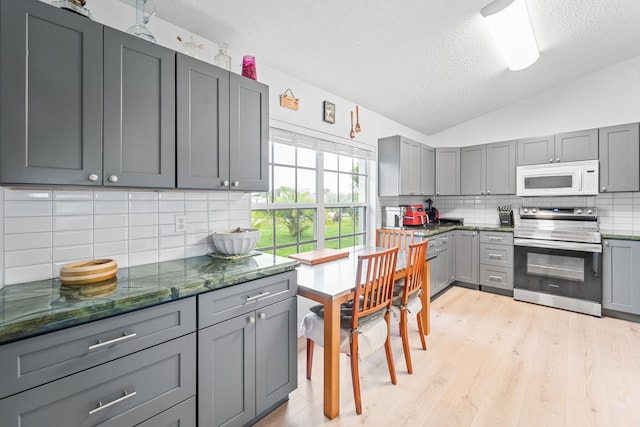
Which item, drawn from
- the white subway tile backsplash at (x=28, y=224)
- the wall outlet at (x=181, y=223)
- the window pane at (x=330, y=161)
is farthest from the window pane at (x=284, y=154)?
the white subway tile backsplash at (x=28, y=224)

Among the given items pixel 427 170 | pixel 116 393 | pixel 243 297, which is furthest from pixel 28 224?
pixel 427 170

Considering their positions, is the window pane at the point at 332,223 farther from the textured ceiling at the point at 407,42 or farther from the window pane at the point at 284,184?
the textured ceiling at the point at 407,42

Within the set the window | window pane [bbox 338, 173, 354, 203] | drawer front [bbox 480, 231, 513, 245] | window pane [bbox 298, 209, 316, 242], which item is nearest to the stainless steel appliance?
the window

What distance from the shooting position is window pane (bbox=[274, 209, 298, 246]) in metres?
2.71

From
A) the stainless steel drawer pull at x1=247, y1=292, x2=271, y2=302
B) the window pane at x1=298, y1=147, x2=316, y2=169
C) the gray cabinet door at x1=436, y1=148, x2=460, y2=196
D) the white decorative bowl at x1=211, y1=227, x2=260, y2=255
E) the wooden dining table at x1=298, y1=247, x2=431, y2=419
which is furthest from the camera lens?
the gray cabinet door at x1=436, y1=148, x2=460, y2=196

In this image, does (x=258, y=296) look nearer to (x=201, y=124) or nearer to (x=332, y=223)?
(x=201, y=124)

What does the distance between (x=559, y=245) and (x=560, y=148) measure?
4.00ft

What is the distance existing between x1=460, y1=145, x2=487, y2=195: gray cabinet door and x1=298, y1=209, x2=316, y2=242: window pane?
8.78 ft

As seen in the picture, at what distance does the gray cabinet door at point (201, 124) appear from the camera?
160 centimetres

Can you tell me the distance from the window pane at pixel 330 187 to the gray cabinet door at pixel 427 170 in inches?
59.0

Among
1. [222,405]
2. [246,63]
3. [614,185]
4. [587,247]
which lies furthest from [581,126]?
[222,405]

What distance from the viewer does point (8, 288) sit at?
1.28 m

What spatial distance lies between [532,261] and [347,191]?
8.02 ft

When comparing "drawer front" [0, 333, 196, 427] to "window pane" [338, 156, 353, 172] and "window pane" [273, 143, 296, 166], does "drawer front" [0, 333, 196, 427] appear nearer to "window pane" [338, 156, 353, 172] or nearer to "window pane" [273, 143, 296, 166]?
"window pane" [273, 143, 296, 166]
